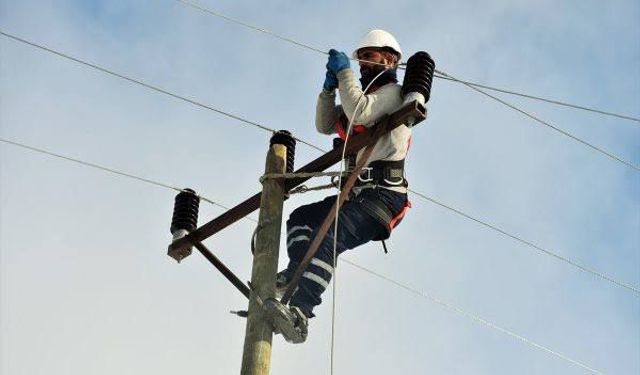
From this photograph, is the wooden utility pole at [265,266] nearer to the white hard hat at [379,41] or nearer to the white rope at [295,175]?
the white rope at [295,175]

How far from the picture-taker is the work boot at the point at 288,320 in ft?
17.4

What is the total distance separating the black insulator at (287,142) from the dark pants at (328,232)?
30 centimetres

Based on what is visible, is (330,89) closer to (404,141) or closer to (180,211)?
(404,141)

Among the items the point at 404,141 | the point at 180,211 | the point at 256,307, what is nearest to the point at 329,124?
the point at 404,141

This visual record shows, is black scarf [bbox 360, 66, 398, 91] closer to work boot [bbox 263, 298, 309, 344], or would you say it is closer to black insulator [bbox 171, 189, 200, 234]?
black insulator [bbox 171, 189, 200, 234]

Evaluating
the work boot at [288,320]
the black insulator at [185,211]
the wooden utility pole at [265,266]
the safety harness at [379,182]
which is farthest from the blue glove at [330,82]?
the work boot at [288,320]

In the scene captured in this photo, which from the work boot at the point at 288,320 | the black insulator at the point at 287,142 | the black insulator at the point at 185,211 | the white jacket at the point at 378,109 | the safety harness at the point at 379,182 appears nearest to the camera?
the work boot at the point at 288,320

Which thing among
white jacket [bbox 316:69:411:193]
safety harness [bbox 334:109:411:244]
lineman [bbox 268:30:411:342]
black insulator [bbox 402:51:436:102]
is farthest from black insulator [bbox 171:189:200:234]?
black insulator [bbox 402:51:436:102]

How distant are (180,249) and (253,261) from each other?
998mm

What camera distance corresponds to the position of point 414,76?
589cm

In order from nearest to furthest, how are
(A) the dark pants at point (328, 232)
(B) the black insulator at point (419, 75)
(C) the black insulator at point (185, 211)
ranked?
(A) the dark pants at point (328, 232), (B) the black insulator at point (419, 75), (C) the black insulator at point (185, 211)

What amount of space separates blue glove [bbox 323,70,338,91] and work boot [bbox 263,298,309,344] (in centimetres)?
167

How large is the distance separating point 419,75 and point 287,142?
1.01 meters

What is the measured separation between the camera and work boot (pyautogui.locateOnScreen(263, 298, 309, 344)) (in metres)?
5.31
